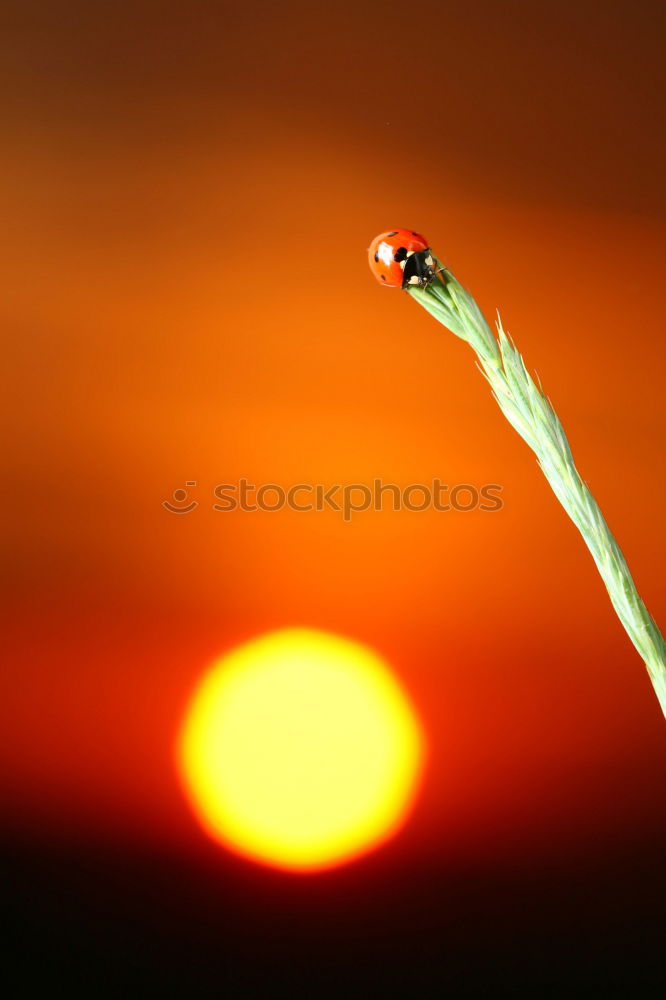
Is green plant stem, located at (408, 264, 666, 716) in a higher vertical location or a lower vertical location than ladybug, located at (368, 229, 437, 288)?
lower

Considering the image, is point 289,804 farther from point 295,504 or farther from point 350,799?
point 295,504

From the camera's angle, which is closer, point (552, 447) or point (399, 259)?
point (552, 447)

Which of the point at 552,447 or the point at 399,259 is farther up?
the point at 399,259

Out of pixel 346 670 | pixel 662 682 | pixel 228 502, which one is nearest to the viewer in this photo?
pixel 662 682

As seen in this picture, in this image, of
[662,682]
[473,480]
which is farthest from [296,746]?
[662,682]
